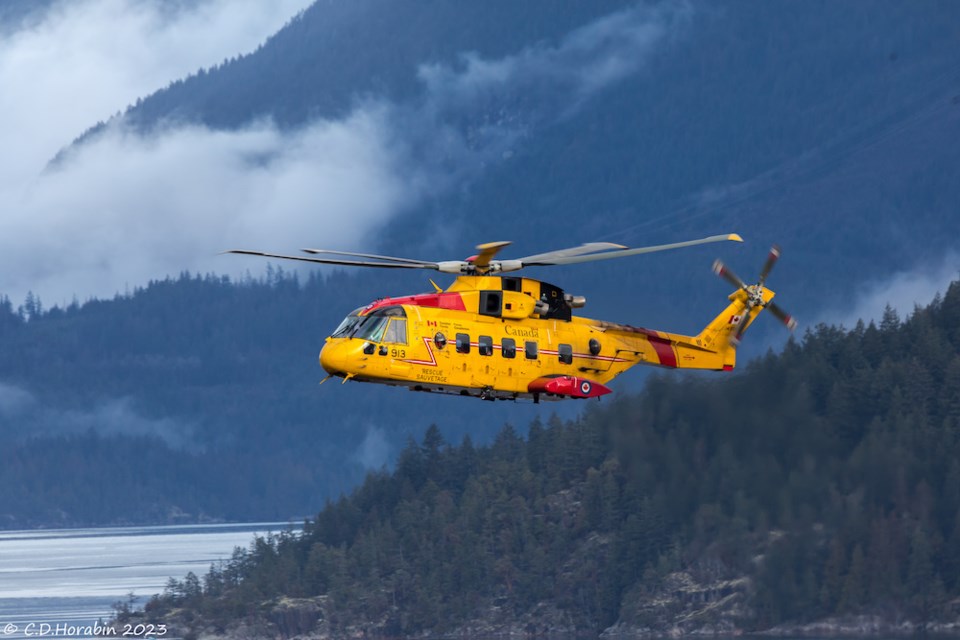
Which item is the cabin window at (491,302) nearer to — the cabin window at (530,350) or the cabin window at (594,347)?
the cabin window at (530,350)

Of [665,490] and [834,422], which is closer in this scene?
[834,422]

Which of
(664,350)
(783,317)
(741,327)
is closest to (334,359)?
(664,350)

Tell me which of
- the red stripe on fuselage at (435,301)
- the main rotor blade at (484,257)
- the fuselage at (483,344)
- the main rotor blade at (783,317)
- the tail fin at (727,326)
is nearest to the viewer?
the fuselage at (483,344)

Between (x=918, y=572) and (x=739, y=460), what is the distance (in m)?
45.7

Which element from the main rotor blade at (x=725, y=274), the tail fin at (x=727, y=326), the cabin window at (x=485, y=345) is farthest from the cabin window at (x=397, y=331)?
the tail fin at (x=727, y=326)

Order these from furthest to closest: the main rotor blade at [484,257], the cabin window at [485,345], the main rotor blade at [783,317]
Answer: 1. the main rotor blade at [783,317]
2. the cabin window at [485,345]
3. the main rotor blade at [484,257]

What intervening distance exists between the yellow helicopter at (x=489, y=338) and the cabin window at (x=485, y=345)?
4cm

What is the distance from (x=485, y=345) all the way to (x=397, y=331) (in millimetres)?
3318

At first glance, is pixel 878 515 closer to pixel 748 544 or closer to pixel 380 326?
pixel 748 544

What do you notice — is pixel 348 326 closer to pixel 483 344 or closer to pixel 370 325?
pixel 370 325

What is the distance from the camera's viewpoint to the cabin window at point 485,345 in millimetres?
72375

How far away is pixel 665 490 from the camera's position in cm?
18888

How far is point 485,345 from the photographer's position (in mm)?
72500

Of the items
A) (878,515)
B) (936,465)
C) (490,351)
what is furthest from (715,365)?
(936,465)
